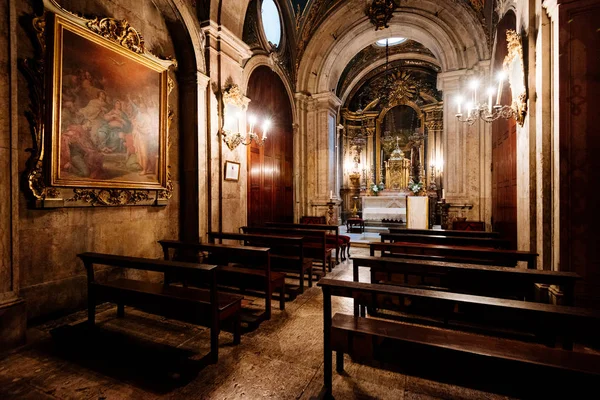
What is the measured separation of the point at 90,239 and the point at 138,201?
79 cm

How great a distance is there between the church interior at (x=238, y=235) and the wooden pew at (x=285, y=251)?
56 millimetres

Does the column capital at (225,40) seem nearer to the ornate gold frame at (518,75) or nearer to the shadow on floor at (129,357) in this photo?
the ornate gold frame at (518,75)

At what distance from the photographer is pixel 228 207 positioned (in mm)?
5398

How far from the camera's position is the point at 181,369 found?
2148 millimetres

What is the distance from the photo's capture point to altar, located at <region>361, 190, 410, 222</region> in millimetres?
11070

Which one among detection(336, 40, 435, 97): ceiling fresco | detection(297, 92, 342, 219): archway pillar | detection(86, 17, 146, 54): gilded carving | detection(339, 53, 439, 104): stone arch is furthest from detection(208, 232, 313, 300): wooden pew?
detection(339, 53, 439, 104): stone arch

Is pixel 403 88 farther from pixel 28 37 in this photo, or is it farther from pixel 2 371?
pixel 2 371

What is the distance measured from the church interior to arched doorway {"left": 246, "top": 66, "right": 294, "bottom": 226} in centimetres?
10

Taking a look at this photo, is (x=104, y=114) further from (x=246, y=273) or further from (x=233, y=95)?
(x=246, y=273)

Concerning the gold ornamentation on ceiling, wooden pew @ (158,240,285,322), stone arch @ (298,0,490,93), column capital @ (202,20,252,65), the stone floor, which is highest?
the gold ornamentation on ceiling

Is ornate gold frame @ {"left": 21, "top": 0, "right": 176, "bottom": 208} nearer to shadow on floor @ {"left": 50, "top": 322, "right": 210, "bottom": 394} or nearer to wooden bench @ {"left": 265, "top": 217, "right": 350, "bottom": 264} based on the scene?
shadow on floor @ {"left": 50, "top": 322, "right": 210, "bottom": 394}

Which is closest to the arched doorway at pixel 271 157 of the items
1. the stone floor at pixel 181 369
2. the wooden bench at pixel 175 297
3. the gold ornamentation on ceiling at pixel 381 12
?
the gold ornamentation on ceiling at pixel 381 12

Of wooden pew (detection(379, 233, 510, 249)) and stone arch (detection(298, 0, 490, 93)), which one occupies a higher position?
stone arch (detection(298, 0, 490, 93))

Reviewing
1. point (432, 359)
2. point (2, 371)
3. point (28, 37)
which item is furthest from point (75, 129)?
point (432, 359)
